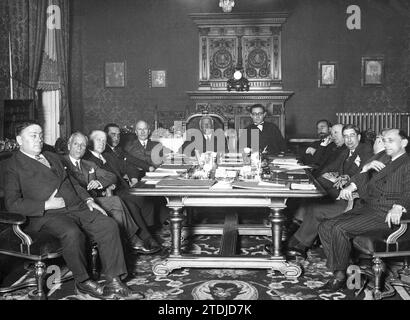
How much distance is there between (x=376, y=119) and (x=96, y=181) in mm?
7324

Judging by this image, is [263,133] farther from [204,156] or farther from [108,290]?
[108,290]

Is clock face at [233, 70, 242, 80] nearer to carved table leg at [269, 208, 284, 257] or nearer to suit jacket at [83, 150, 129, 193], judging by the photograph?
suit jacket at [83, 150, 129, 193]

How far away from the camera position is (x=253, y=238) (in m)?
5.14

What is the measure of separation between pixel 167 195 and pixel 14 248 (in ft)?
3.80

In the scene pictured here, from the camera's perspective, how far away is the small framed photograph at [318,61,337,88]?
396 inches

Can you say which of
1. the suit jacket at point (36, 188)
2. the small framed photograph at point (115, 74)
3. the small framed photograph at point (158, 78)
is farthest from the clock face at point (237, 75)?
the suit jacket at point (36, 188)

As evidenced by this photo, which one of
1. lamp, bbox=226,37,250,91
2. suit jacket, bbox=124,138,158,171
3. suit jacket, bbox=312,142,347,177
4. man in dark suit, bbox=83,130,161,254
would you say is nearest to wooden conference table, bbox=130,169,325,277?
man in dark suit, bbox=83,130,161,254

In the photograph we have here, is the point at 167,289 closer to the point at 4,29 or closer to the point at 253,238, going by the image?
the point at 253,238

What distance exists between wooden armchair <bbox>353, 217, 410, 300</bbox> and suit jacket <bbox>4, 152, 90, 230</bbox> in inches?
87.3

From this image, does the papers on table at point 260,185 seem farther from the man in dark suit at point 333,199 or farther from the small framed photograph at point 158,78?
the small framed photograph at point 158,78

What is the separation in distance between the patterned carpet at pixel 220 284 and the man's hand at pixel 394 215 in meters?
0.53

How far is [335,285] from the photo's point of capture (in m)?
3.62
